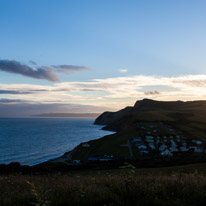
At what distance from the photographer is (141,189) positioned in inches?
222

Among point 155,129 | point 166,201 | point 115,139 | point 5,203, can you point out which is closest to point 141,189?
point 166,201

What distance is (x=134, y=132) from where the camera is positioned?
90188 mm

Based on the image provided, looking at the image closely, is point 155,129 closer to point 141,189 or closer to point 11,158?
point 11,158

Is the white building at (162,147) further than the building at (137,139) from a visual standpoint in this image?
No

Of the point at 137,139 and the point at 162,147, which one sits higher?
the point at 137,139

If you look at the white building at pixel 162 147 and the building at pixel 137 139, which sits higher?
the building at pixel 137 139

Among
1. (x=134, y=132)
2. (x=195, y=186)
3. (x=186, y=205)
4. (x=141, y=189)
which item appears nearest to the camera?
(x=186, y=205)

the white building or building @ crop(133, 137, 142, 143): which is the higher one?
building @ crop(133, 137, 142, 143)

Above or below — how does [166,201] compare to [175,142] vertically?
above

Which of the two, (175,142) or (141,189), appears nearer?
(141,189)

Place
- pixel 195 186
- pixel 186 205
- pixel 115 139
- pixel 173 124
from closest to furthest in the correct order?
1. pixel 186 205
2. pixel 195 186
3. pixel 115 139
4. pixel 173 124

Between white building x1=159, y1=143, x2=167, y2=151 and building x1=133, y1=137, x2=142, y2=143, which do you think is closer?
white building x1=159, y1=143, x2=167, y2=151

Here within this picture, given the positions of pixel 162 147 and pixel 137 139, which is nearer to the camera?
pixel 162 147

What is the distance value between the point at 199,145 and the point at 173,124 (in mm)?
42872
